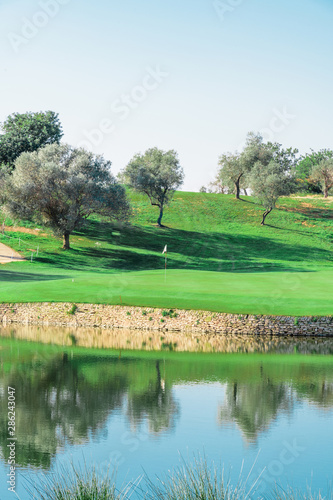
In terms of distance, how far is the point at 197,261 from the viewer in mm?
66062

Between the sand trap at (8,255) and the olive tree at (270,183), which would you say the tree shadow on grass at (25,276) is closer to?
the sand trap at (8,255)

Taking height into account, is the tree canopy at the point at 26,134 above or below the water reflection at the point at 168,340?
above

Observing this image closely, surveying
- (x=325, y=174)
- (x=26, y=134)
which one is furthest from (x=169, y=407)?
(x=325, y=174)

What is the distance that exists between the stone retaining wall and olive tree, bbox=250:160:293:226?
48.3 meters

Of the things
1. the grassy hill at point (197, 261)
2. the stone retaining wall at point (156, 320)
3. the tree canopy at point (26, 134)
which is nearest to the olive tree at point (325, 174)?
the grassy hill at point (197, 261)

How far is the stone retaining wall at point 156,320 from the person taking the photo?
103 ft

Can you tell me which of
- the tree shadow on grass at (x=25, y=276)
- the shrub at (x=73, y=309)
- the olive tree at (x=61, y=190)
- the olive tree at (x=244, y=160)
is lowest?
the shrub at (x=73, y=309)

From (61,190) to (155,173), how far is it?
56.5 feet

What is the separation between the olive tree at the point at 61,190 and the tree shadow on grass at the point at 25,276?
13.1 m

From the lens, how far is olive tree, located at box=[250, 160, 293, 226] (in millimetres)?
77938

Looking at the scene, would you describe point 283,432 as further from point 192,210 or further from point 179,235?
point 192,210

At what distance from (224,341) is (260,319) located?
2.65m

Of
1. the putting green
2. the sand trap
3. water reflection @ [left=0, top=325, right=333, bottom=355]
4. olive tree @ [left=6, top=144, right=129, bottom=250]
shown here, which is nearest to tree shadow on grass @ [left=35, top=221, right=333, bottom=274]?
the sand trap

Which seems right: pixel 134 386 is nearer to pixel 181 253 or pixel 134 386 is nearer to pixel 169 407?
pixel 169 407
